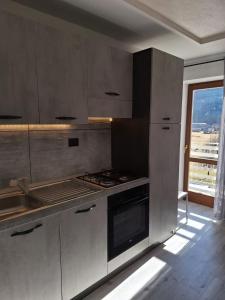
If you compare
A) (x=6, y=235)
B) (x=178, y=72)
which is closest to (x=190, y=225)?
(x=178, y=72)

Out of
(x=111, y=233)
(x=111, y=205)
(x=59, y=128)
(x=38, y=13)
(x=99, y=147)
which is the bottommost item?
(x=111, y=233)

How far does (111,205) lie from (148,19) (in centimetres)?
184

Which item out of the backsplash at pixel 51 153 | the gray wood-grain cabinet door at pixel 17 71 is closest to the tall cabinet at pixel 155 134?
the backsplash at pixel 51 153

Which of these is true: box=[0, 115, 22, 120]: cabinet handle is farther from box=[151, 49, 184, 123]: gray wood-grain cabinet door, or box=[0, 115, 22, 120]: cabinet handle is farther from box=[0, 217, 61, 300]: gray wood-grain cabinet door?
box=[151, 49, 184, 123]: gray wood-grain cabinet door

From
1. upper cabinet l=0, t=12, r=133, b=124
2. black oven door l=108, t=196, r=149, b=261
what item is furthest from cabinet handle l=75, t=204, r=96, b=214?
upper cabinet l=0, t=12, r=133, b=124

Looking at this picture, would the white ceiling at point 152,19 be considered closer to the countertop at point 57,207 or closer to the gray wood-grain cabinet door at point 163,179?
the gray wood-grain cabinet door at point 163,179

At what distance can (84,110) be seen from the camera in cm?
194

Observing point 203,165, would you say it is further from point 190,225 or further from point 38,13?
point 38,13

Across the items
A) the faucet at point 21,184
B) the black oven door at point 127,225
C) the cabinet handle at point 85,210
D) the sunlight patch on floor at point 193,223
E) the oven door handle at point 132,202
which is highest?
the faucet at point 21,184

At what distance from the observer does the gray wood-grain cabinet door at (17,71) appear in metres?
1.43

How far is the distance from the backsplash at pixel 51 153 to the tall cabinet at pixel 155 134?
0.22m

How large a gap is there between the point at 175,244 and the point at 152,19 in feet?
8.21

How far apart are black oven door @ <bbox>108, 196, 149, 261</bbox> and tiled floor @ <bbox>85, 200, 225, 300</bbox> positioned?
267 mm

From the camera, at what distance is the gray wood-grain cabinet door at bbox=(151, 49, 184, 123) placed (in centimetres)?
226
